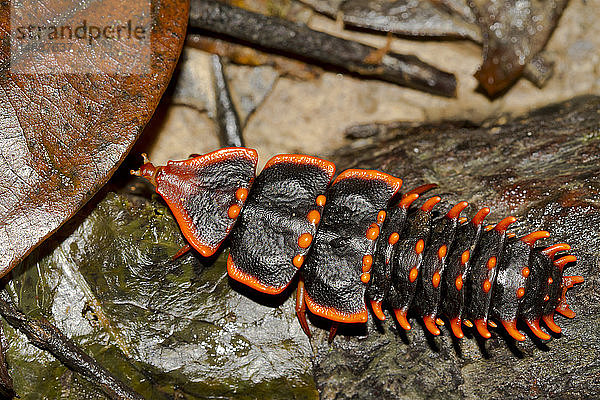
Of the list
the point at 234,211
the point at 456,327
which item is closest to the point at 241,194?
the point at 234,211

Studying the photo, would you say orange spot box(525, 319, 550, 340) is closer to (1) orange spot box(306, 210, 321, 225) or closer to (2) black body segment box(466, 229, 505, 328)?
(2) black body segment box(466, 229, 505, 328)

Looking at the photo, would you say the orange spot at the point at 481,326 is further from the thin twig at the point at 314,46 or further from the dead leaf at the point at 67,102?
the thin twig at the point at 314,46

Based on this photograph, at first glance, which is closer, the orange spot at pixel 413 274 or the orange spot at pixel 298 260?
the orange spot at pixel 413 274

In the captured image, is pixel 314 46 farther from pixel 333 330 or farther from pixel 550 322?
pixel 550 322

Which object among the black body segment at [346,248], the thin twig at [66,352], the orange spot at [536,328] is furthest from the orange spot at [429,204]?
the thin twig at [66,352]

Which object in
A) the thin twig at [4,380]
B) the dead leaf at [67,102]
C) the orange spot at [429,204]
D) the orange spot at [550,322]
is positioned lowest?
the thin twig at [4,380]

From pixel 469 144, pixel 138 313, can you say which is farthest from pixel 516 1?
pixel 138 313
